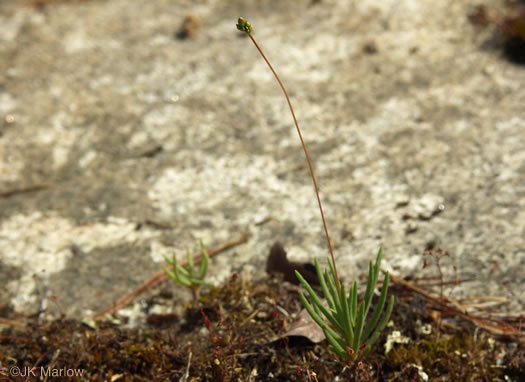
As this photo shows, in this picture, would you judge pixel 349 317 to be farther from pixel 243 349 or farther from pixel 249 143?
pixel 249 143

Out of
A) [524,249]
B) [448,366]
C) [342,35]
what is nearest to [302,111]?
[342,35]

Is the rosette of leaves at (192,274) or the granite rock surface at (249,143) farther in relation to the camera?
the granite rock surface at (249,143)

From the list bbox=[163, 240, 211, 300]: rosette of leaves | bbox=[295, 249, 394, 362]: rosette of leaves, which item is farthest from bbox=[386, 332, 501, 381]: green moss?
bbox=[163, 240, 211, 300]: rosette of leaves

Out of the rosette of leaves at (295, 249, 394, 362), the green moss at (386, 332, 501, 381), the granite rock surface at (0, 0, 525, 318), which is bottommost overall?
the green moss at (386, 332, 501, 381)

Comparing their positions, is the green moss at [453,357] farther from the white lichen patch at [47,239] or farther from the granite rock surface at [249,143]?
the white lichen patch at [47,239]

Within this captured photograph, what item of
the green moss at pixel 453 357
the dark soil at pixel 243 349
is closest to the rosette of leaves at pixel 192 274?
the dark soil at pixel 243 349

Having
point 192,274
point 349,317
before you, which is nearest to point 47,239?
point 192,274

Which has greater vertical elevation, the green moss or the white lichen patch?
the white lichen patch

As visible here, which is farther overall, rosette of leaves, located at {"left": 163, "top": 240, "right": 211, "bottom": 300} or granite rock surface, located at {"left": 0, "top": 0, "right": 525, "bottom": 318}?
granite rock surface, located at {"left": 0, "top": 0, "right": 525, "bottom": 318}

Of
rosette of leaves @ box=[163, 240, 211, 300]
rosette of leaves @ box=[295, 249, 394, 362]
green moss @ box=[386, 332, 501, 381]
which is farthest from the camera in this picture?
rosette of leaves @ box=[163, 240, 211, 300]

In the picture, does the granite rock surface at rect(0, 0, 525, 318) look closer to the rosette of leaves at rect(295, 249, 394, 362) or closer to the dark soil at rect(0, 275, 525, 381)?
the dark soil at rect(0, 275, 525, 381)

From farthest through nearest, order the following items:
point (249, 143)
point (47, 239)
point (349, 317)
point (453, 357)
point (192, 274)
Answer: point (249, 143)
point (47, 239)
point (192, 274)
point (453, 357)
point (349, 317)
